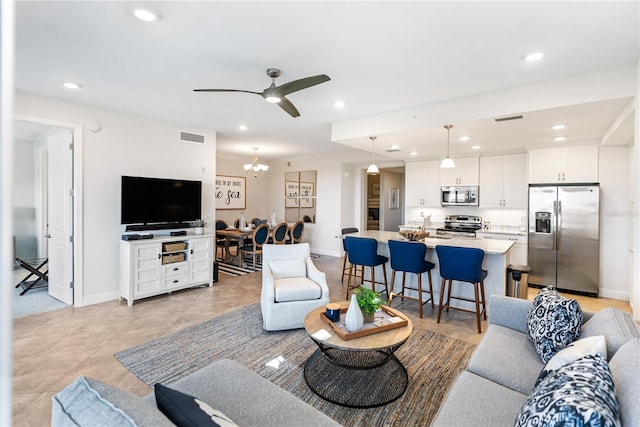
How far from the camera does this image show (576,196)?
471cm

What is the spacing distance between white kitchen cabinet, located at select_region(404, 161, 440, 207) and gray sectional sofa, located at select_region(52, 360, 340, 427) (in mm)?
5701

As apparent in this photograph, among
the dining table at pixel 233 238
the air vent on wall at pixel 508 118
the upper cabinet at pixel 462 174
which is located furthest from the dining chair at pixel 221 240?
the air vent on wall at pixel 508 118

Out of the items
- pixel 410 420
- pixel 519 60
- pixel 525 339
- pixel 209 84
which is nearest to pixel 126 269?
pixel 209 84

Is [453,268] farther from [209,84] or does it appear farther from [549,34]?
[209,84]

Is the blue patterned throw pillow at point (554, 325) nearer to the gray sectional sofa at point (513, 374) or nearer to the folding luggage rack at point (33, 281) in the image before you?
the gray sectional sofa at point (513, 374)

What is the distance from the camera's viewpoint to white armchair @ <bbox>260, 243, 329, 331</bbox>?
10.7 feet

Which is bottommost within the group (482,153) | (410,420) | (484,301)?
(410,420)

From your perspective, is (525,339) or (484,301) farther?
(484,301)

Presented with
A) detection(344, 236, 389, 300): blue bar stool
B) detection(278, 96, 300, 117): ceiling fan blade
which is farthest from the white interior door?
detection(344, 236, 389, 300): blue bar stool

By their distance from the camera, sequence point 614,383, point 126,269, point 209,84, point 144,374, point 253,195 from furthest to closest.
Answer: point 253,195 → point 126,269 → point 209,84 → point 144,374 → point 614,383

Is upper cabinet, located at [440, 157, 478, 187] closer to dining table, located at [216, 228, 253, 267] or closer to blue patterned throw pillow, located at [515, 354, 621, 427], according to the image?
dining table, located at [216, 228, 253, 267]

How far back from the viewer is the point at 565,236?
4793mm

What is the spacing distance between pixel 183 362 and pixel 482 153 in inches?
230

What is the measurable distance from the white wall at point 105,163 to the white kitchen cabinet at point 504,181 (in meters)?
5.64
